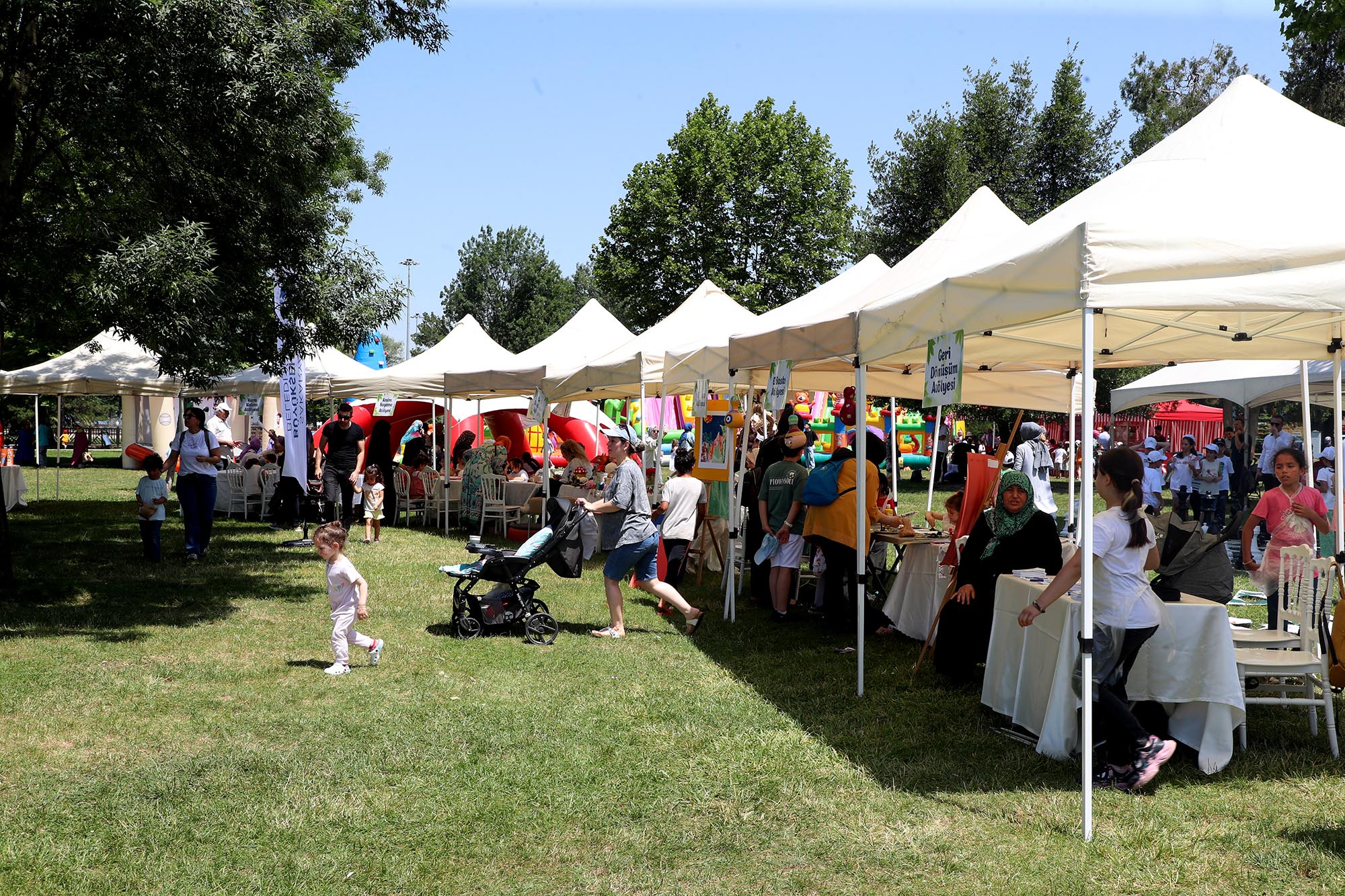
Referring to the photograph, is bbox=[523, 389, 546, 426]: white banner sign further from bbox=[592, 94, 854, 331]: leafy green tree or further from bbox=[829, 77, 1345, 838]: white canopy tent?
bbox=[592, 94, 854, 331]: leafy green tree

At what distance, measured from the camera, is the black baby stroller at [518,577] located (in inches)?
330

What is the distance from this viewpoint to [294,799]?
15.6 ft

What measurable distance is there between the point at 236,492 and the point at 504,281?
52.5 meters

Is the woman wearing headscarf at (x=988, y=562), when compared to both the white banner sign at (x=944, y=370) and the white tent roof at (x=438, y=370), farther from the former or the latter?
the white tent roof at (x=438, y=370)

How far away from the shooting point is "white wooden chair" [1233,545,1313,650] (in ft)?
19.9

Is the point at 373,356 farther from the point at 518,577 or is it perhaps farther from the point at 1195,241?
the point at 1195,241

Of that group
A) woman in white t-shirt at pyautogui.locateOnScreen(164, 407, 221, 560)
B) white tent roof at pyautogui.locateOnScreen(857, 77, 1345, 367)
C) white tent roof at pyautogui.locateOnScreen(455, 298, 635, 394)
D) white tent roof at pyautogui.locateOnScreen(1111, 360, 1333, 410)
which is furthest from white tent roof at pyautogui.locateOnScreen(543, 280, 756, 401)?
white tent roof at pyautogui.locateOnScreen(1111, 360, 1333, 410)

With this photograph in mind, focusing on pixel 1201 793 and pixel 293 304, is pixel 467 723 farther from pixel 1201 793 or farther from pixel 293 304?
pixel 293 304

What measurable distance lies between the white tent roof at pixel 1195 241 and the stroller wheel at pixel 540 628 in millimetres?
3737

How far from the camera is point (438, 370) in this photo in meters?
16.9

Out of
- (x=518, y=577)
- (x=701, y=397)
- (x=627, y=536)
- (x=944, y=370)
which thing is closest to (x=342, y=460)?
(x=701, y=397)

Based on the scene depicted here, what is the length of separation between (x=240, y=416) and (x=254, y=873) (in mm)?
36347

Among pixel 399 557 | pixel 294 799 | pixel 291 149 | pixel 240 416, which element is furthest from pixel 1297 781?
pixel 240 416

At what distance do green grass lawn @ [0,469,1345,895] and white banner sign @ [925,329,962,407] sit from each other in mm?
1821
